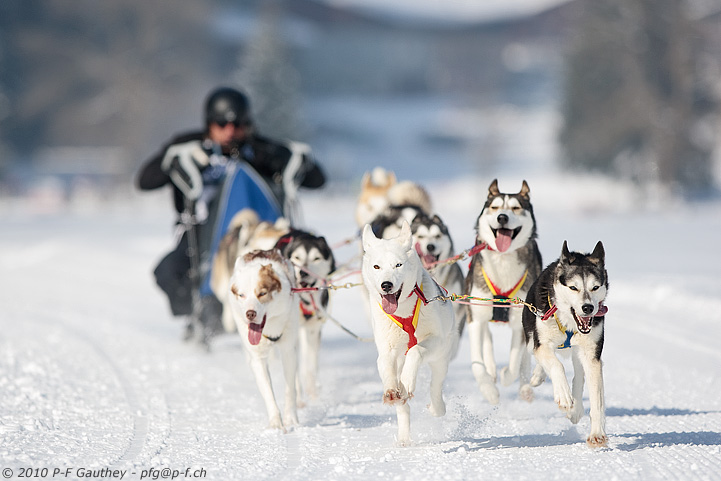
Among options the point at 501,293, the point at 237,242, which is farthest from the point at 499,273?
the point at 237,242

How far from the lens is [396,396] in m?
3.94

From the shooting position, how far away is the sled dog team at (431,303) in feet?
12.6

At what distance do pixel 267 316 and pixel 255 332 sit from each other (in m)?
0.11

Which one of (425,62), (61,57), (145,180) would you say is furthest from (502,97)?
(145,180)

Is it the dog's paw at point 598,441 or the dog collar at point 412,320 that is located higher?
the dog collar at point 412,320

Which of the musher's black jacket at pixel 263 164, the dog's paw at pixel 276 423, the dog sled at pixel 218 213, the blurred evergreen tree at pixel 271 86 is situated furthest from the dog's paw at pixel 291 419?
the blurred evergreen tree at pixel 271 86

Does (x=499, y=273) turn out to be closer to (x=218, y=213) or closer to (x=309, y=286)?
(x=309, y=286)

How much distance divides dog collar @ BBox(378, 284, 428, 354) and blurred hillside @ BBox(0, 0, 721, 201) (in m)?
24.1

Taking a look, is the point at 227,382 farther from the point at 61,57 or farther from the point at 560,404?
the point at 61,57

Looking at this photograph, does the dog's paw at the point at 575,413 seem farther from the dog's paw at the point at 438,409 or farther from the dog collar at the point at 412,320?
the dog collar at the point at 412,320

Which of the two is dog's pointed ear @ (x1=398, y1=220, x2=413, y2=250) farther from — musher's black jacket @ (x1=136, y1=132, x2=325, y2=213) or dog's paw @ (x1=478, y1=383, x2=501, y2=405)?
musher's black jacket @ (x1=136, y1=132, x2=325, y2=213)

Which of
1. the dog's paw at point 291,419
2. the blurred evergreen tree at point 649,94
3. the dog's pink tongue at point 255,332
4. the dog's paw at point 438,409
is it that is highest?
the blurred evergreen tree at point 649,94

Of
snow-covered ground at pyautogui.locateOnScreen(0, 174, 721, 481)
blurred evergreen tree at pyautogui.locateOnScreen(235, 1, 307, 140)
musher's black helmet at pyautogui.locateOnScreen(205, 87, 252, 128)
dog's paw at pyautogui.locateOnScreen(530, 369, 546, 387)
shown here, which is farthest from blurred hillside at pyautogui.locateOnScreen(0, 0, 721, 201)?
dog's paw at pyautogui.locateOnScreen(530, 369, 546, 387)

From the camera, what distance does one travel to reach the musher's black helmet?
6785mm
